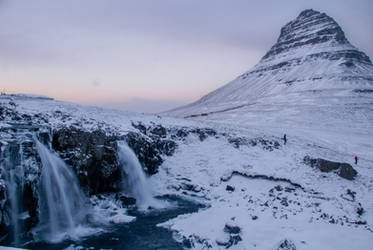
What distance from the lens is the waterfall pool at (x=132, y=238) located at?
35.5 ft

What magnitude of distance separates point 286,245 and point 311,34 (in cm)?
18745

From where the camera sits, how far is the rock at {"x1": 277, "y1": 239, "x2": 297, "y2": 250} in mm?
9506

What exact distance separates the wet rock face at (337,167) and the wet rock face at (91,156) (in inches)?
625

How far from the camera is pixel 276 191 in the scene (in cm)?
1759

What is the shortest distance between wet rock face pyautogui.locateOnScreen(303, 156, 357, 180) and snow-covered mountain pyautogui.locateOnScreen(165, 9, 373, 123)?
44.7 m

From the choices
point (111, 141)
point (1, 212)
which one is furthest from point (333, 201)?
point (1, 212)

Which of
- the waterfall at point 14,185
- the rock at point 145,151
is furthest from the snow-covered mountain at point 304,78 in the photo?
the waterfall at point 14,185

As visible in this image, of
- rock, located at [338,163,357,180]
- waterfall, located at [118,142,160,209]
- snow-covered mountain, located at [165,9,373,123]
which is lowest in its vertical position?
rock, located at [338,163,357,180]

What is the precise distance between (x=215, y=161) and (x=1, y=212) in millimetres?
16432

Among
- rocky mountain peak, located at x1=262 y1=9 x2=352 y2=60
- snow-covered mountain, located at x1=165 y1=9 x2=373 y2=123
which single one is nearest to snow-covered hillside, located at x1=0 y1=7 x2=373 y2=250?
snow-covered mountain, located at x1=165 y1=9 x2=373 y2=123

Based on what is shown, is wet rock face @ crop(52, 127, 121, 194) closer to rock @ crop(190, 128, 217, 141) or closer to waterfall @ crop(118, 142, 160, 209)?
waterfall @ crop(118, 142, 160, 209)

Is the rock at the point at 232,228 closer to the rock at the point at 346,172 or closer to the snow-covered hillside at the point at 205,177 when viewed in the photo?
the snow-covered hillside at the point at 205,177

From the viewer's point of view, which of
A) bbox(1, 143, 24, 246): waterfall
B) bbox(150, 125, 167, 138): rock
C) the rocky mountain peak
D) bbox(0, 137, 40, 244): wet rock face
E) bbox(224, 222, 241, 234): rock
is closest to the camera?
bbox(0, 137, 40, 244): wet rock face

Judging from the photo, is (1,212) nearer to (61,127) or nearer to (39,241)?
(39,241)
